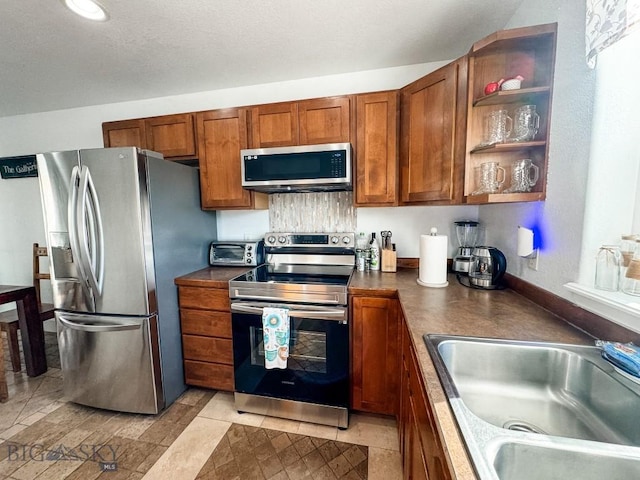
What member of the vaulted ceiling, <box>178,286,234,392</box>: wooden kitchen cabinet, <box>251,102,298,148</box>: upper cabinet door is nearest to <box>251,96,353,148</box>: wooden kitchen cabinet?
<box>251,102,298,148</box>: upper cabinet door

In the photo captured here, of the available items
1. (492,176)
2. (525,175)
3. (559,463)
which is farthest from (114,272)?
(525,175)

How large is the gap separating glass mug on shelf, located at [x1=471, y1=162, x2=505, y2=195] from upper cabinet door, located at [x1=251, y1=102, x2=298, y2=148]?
1.23 m

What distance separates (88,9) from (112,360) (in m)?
2.05

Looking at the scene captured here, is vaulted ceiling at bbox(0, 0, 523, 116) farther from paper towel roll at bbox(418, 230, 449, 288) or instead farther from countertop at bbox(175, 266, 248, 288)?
countertop at bbox(175, 266, 248, 288)

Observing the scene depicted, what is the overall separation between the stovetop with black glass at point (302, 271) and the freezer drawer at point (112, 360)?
0.66m

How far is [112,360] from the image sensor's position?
5.83ft

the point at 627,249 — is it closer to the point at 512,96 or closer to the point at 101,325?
the point at 512,96

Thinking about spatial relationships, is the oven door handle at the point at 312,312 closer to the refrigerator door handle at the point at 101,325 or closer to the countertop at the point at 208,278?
the countertop at the point at 208,278

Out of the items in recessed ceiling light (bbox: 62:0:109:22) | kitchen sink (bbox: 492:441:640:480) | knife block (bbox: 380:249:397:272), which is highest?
recessed ceiling light (bbox: 62:0:109:22)

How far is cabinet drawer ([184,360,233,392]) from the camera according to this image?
192 centimetres

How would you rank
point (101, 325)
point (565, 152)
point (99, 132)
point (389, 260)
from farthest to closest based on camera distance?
point (99, 132) < point (389, 260) < point (101, 325) < point (565, 152)

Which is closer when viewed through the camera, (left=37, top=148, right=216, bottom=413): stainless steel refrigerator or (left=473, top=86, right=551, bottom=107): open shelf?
(left=473, top=86, right=551, bottom=107): open shelf

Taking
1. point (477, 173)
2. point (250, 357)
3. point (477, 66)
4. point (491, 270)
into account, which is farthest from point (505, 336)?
point (250, 357)

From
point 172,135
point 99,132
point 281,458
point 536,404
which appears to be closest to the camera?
point 536,404
